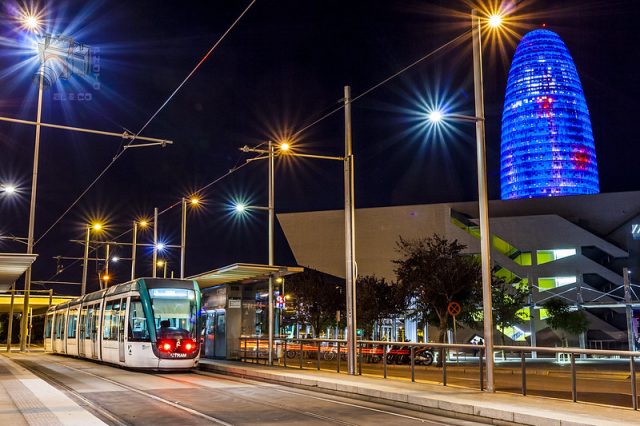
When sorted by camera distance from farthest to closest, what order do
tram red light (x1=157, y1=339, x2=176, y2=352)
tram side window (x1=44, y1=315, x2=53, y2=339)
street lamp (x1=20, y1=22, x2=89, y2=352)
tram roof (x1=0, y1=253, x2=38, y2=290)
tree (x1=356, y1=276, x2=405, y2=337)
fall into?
1. tree (x1=356, y1=276, x2=405, y2=337)
2. tram side window (x1=44, y1=315, x2=53, y2=339)
3. street lamp (x1=20, y1=22, x2=89, y2=352)
4. tram red light (x1=157, y1=339, x2=176, y2=352)
5. tram roof (x1=0, y1=253, x2=38, y2=290)

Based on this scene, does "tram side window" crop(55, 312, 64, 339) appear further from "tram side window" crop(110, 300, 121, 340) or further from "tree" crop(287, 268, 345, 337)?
"tree" crop(287, 268, 345, 337)

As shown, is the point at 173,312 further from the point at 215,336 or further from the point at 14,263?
the point at 215,336

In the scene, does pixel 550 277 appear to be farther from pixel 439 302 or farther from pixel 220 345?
pixel 220 345

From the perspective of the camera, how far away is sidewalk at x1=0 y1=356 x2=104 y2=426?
1025 cm

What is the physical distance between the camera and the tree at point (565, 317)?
50219mm

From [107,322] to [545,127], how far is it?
123 m

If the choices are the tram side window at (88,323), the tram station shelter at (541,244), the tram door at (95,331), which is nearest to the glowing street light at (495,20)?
the tram door at (95,331)

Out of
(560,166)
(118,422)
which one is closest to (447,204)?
(118,422)

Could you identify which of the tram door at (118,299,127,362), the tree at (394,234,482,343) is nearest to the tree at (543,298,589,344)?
the tree at (394,234,482,343)

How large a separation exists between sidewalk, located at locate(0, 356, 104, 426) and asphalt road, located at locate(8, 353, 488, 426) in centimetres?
42

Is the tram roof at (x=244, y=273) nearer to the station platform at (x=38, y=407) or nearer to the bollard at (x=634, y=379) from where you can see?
the station platform at (x=38, y=407)

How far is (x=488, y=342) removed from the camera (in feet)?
49.2

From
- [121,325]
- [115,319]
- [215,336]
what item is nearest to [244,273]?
[121,325]

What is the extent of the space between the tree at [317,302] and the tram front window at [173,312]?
3272 cm
